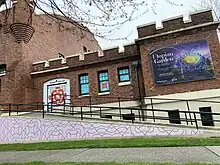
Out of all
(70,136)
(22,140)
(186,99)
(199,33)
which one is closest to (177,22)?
(199,33)

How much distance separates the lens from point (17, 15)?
1891cm

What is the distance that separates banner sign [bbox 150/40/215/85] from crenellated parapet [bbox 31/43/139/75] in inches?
94.7

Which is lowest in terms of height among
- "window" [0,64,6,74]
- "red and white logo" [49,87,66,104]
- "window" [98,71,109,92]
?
"red and white logo" [49,87,66,104]

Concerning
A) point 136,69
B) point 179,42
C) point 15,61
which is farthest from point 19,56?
point 179,42

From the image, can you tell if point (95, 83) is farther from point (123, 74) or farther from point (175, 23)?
point (175, 23)

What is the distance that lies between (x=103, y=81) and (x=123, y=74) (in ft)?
5.14

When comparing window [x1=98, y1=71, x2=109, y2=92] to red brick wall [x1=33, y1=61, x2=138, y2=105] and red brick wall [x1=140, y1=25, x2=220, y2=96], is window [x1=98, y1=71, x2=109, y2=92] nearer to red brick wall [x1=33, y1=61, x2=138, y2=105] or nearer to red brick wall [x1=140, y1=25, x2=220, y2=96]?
red brick wall [x1=33, y1=61, x2=138, y2=105]

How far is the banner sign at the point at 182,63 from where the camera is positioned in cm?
1434

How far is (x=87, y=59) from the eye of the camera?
18.8 m

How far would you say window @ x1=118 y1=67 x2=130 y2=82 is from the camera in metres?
17.4

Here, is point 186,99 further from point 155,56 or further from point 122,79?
point 122,79

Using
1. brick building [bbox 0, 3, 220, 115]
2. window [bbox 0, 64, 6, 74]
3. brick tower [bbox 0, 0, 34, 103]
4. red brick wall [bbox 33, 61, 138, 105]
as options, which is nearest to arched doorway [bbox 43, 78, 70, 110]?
brick building [bbox 0, 3, 220, 115]

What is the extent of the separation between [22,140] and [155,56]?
30.7 feet

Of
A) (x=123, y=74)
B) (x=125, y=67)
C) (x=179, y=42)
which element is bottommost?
(x=123, y=74)
